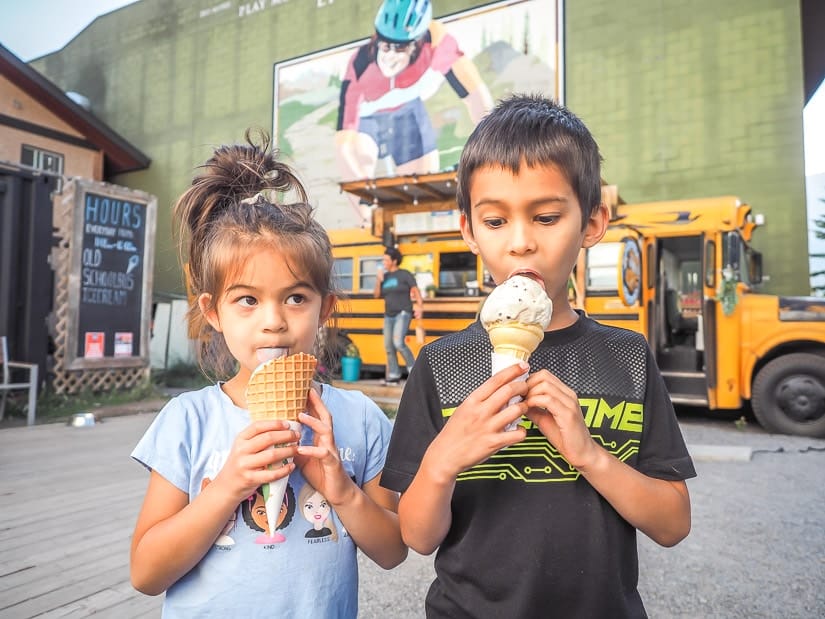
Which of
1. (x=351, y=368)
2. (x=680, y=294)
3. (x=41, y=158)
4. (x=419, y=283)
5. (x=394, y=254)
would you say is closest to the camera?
(x=394, y=254)

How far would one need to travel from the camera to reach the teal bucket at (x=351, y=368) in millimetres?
8953

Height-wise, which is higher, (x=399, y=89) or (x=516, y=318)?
(x=399, y=89)

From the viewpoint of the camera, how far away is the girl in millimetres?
1066

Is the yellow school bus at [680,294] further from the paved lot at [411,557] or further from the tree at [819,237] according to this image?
the tree at [819,237]

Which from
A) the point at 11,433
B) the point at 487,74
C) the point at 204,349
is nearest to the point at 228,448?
the point at 204,349

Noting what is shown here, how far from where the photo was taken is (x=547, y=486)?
1.10 meters

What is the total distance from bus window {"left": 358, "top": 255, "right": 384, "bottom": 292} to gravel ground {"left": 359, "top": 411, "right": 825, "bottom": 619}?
582 cm

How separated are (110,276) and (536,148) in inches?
300

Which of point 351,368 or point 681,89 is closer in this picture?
point 351,368

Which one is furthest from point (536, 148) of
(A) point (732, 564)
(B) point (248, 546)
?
(A) point (732, 564)

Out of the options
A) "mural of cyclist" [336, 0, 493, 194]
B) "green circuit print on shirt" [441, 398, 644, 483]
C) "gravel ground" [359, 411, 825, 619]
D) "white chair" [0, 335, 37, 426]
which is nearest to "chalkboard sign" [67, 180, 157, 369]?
"white chair" [0, 335, 37, 426]

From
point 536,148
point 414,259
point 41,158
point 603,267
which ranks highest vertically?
point 41,158

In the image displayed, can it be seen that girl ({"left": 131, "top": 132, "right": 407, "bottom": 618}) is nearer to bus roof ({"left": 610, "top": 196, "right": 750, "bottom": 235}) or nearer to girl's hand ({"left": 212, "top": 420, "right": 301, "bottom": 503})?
girl's hand ({"left": 212, "top": 420, "right": 301, "bottom": 503})

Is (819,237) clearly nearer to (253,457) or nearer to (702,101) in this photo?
(702,101)
